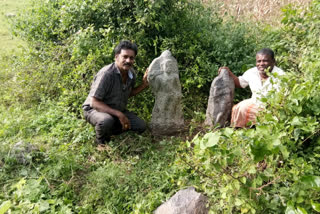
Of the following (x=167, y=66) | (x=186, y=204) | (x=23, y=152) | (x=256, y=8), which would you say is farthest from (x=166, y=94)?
(x=256, y=8)

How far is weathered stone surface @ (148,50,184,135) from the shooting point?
4047mm

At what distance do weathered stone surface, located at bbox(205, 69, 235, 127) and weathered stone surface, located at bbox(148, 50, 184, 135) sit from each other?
48 cm

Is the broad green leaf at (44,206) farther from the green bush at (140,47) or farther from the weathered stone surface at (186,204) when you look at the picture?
the green bush at (140,47)

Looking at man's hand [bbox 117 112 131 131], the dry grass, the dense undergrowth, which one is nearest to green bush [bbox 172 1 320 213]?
the dense undergrowth

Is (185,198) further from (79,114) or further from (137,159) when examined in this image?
(79,114)

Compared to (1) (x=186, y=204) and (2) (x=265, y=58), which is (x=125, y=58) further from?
(1) (x=186, y=204)

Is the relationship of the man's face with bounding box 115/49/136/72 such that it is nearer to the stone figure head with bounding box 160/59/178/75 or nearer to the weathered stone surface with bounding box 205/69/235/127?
the stone figure head with bounding box 160/59/178/75

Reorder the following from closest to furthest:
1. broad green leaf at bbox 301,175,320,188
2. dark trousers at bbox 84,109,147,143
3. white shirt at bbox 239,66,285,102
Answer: broad green leaf at bbox 301,175,320,188
dark trousers at bbox 84,109,147,143
white shirt at bbox 239,66,285,102

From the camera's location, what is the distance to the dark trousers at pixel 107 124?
3787 mm

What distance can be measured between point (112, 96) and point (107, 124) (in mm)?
432

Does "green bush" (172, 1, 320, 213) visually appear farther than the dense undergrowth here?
No

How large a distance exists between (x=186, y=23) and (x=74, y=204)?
12.3 ft

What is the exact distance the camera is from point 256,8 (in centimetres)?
659

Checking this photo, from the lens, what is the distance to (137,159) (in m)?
3.76
